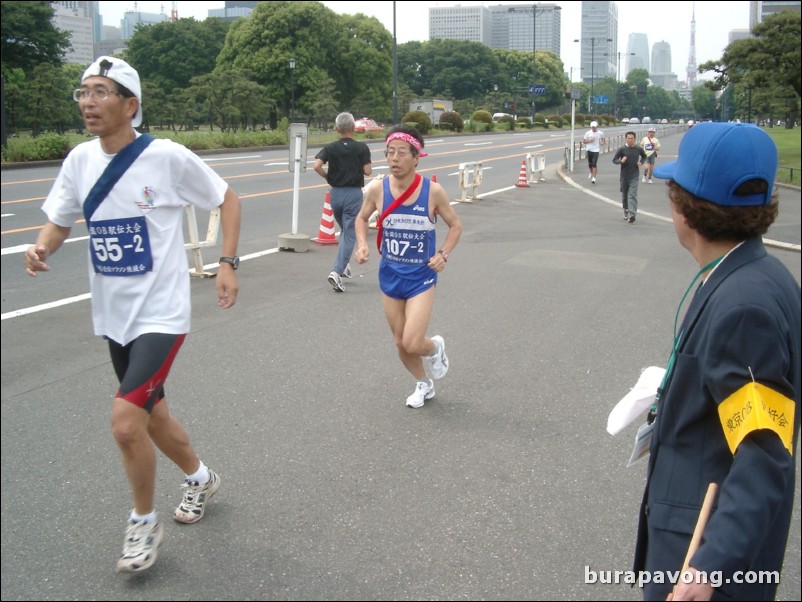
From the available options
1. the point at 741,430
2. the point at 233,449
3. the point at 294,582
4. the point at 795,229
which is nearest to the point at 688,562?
the point at 741,430

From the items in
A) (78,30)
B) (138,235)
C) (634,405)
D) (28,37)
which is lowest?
(634,405)

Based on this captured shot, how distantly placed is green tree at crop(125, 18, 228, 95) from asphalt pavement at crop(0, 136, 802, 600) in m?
34.5

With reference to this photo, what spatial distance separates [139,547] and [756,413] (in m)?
2.72

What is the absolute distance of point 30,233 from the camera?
44.0ft

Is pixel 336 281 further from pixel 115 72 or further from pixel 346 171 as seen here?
pixel 115 72

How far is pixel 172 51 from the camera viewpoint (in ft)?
154

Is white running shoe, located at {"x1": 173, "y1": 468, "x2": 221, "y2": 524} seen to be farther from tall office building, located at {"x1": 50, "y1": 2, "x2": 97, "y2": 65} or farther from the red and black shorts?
tall office building, located at {"x1": 50, "y1": 2, "x2": 97, "y2": 65}

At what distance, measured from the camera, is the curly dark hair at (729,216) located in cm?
190

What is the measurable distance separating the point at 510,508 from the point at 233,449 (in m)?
1.73

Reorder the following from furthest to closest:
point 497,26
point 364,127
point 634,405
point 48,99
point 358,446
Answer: point 497,26
point 364,127
point 48,99
point 358,446
point 634,405

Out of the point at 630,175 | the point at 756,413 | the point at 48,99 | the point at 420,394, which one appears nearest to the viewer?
the point at 756,413

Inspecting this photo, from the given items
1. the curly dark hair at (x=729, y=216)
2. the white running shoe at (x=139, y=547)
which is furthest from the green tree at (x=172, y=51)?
the curly dark hair at (x=729, y=216)

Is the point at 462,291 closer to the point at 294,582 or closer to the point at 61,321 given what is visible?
the point at 61,321

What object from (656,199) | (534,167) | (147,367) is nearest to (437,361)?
(147,367)
